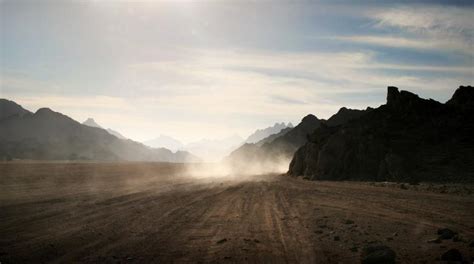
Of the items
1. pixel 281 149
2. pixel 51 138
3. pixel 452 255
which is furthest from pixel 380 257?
pixel 51 138

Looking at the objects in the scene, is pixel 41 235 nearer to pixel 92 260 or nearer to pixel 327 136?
pixel 92 260

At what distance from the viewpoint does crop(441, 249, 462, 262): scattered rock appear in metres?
9.23

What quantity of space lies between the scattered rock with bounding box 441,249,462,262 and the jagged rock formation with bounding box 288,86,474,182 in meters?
22.1

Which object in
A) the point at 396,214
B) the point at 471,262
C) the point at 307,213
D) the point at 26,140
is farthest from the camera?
the point at 26,140

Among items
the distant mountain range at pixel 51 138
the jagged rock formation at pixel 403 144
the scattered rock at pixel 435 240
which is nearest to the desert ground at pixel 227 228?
the scattered rock at pixel 435 240

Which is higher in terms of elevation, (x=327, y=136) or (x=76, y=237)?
(x=327, y=136)

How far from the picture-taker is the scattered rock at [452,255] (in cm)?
923

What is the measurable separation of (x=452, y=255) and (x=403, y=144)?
2983 centimetres

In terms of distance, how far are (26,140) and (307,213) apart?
145 meters

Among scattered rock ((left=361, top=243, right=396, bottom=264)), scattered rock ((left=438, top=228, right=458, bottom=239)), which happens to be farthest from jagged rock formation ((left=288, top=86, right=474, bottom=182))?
scattered rock ((left=361, top=243, right=396, bottom=264))

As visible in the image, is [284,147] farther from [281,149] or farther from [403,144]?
[403,144]

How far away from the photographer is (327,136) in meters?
47.0

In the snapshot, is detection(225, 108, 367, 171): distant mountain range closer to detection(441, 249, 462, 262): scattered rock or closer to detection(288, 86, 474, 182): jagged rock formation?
detection(288, 86, 474, 182): jagged rock formation

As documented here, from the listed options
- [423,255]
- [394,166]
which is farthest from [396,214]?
[394,166]
